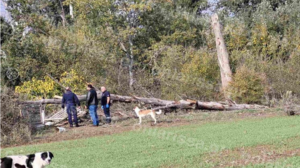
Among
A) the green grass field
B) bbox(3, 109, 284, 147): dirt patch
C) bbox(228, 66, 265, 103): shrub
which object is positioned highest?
bbox(228, 66, 265, 103): shrub

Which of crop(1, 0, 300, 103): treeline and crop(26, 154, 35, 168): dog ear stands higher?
crop(1, 0, 300, 103): treeline

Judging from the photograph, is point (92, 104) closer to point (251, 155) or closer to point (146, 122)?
point (146, 122)

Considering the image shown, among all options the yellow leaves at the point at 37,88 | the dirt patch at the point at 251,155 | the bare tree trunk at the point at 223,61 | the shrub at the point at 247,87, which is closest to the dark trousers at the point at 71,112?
the yellow leaves at the point at 37,88

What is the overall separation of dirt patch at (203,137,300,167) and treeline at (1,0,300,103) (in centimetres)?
1422

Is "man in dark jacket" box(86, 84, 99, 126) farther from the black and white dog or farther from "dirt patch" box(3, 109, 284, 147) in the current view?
the black and white dog

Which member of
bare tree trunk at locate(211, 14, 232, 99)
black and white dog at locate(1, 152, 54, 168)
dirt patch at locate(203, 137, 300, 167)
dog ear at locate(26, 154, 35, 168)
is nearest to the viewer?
black and white dog at locate(1, 152, 54, 168)

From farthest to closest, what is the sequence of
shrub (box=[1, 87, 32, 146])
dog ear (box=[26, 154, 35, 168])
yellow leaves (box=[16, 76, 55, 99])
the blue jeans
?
yellow leaves (box=[16, 76, 55, 99]), the blue jeans, shrub (box=[1, 87, 32, 146]), dog ear (box=[26, 154, 35, 168])

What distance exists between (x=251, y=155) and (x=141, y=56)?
22613 mm

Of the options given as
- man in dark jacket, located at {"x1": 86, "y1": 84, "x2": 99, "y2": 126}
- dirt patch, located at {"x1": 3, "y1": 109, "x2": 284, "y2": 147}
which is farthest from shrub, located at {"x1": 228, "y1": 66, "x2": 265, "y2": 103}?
man in dark jacket, located at {"x1": 86, "y1": 84, "x2": 99, "y2": 126}

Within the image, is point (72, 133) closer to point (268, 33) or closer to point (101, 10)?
point (101, 10)

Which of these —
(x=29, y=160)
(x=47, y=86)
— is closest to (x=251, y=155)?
(x=29, y=160)

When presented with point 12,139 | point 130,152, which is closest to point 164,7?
point 12,139

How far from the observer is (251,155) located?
1117cm

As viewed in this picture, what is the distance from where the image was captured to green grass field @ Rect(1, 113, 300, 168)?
10.7m
